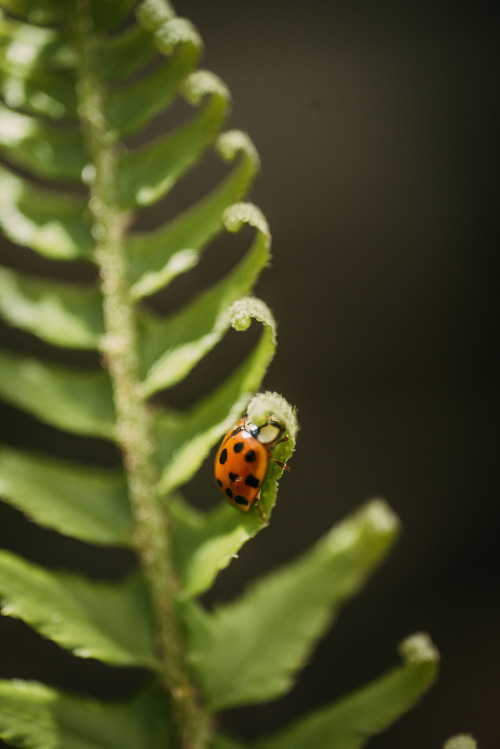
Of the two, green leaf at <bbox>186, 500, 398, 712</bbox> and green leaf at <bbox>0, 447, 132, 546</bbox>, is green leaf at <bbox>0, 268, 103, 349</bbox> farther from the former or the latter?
green leaf at <bbox>186, 500, 398, 712</bbox>

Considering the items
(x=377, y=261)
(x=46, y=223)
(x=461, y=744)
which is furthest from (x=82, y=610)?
(x=377, y=261)

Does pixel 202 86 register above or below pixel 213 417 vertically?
above

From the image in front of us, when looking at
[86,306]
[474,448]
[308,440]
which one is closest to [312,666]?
[308,440]

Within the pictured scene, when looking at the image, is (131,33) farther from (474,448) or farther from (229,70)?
(474,448)

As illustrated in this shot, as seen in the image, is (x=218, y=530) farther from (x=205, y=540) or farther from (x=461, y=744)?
(x=461, y=744)

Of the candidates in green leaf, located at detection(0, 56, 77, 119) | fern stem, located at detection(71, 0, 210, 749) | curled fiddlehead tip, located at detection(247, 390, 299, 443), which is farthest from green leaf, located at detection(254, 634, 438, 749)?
green leaf, located at detection(0, 56, 77, 119)
